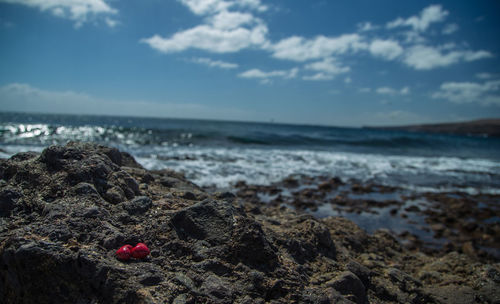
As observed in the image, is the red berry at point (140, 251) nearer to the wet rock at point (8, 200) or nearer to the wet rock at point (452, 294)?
the wet rock at point (8, 200)

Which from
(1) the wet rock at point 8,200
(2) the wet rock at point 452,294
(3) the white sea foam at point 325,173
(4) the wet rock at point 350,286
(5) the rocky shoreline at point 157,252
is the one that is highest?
(1) the wet rock at point 8,200

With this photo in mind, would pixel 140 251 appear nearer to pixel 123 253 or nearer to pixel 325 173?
pixel 123 253

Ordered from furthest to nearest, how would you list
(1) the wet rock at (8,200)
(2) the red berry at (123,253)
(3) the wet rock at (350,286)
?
1. (3) the wet rock at (350,286)
2. (1) the wet rock at (8,200)
3. (2) the red berry at (123,253)

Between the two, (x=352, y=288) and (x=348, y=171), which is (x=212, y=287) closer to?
(x=352, y=288)

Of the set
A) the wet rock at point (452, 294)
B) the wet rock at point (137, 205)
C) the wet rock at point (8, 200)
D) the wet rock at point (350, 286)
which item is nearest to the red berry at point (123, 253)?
the wet rock at point (137, 205)

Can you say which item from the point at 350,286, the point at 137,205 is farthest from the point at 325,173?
the point at 137,205

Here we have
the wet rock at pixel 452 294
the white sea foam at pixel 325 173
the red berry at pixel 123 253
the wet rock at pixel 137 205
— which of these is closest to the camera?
the red berry at pixel 123 253

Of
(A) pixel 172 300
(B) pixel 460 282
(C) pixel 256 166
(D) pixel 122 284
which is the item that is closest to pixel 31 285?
(D) pixel 122 284
